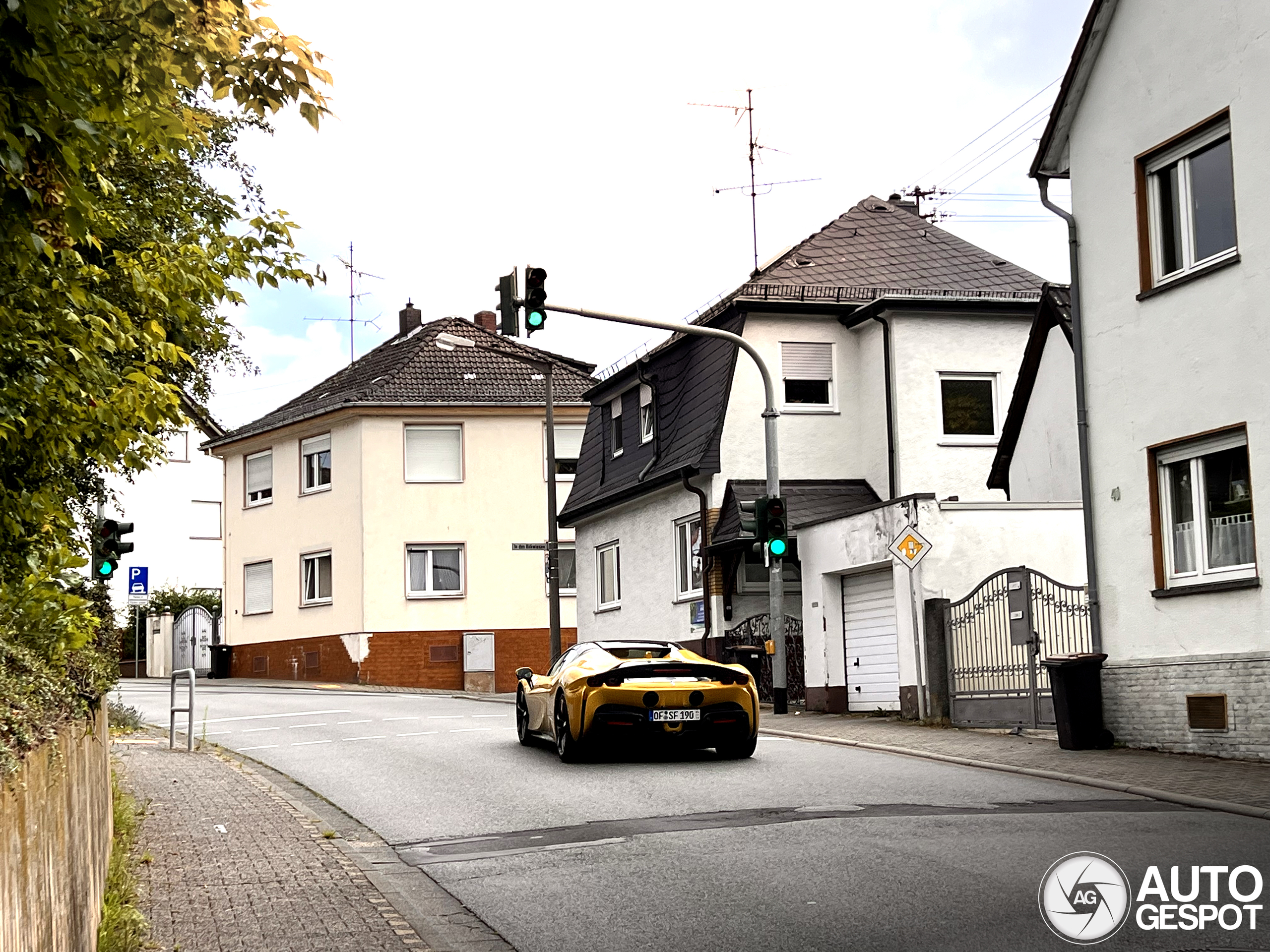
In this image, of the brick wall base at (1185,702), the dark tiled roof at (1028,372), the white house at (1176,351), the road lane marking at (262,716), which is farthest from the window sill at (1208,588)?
the road lane marking at (262,716)

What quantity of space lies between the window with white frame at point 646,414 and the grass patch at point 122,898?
70.6 ft

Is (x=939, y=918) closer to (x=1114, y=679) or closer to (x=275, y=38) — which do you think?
(x=275, y=38)

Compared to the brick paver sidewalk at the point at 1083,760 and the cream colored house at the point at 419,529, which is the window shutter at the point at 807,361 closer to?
the brick paver sidewalk at the point at 1083,760

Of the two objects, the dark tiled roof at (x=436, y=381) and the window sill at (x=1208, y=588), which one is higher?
the dark tiled roof at (x=436, y=381)

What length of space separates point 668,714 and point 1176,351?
6.42 meters

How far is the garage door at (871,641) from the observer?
73.0 feet

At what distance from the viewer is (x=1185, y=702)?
1562 centimetres

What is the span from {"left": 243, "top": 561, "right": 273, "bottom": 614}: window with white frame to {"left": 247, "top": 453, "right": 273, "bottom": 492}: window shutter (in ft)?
8.04

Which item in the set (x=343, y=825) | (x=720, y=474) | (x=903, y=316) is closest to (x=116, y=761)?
(x=343, y=825)

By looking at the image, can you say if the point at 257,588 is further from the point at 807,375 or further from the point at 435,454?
the point at 807,375

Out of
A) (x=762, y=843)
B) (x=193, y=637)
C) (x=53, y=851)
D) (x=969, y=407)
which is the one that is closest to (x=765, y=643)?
(x=969, y=407)

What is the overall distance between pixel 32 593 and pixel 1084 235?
1421cm

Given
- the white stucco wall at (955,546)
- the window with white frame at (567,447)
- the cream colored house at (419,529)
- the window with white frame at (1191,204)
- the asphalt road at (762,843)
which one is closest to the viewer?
the asphalt road at (762,843)

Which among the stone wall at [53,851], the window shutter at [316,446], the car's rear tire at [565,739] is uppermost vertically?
the window shutter at [316,446]
